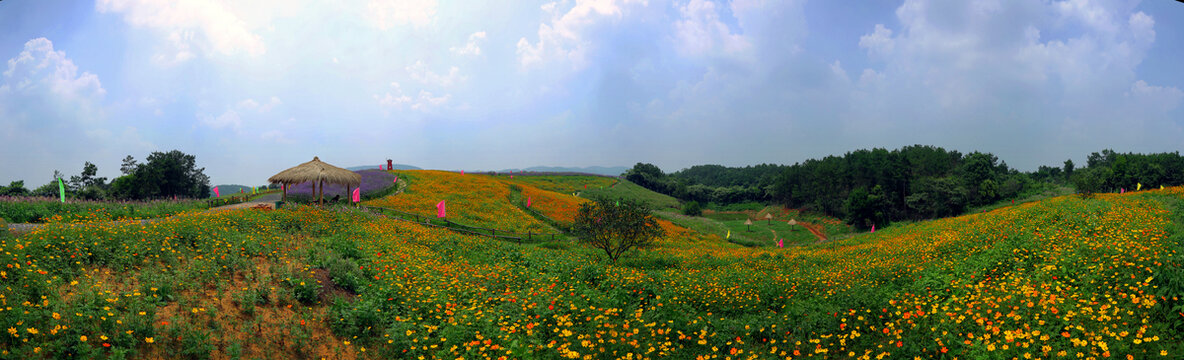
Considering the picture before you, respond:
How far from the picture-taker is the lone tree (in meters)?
18.3

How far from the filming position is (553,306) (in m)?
7.65

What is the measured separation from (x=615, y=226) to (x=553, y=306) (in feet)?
34.8

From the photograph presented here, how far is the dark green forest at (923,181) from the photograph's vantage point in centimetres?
4656

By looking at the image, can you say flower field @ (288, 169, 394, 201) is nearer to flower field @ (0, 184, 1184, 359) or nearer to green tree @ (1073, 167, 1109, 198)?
flower field @ (0, 184, 1184, 359)

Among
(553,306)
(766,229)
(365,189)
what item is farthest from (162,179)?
(766,229)

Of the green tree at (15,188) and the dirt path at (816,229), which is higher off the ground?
the green tree at (15,188)

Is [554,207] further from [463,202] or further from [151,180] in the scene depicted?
[151,180]

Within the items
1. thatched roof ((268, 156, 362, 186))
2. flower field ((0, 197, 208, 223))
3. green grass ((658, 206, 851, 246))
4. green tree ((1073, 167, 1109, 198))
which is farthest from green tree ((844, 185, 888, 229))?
flower field ((0, 197, 208, 223))

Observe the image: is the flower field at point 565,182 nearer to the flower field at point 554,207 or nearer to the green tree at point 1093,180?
the flower field at point 554,207

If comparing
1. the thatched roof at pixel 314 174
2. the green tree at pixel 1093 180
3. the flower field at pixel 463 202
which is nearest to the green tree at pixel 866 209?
the green tree at pixel 1093 180

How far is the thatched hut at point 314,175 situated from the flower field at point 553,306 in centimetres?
1033

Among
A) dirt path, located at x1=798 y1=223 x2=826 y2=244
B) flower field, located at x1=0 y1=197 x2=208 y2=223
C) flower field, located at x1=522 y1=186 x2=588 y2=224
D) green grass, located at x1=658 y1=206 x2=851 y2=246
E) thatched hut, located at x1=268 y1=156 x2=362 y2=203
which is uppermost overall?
thatched hut, located at x1=268 y1=156 x2=362 y2=203

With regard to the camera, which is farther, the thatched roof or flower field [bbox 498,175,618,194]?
flower field [bbox 498,175,618,194]

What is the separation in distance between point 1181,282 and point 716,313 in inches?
239
